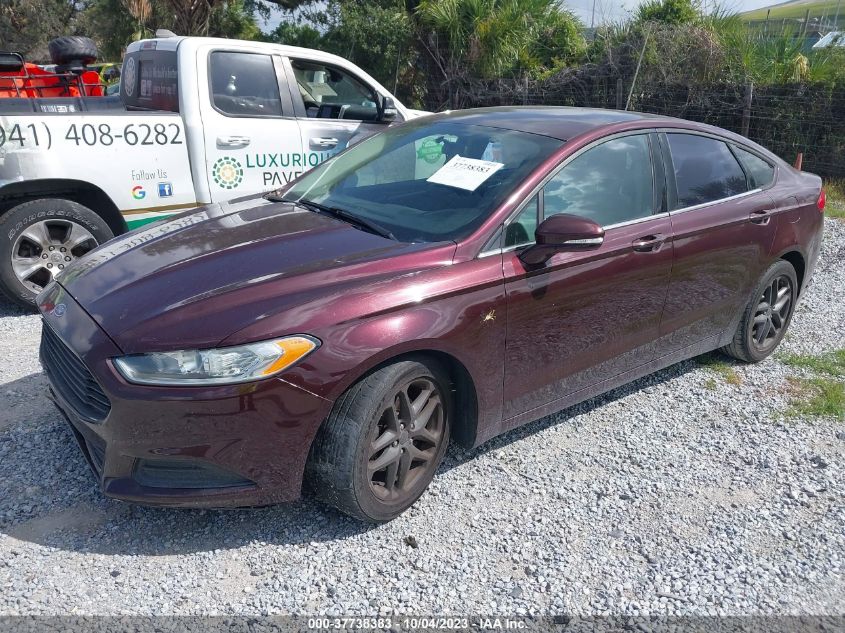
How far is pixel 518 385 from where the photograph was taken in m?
3.46

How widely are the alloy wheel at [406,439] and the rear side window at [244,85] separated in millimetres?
3703

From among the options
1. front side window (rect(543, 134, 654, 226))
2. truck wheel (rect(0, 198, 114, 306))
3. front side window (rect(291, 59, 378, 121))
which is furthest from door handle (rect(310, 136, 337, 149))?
front side window (rect(543, 134, 654, 226))

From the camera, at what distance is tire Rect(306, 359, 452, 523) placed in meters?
2.92

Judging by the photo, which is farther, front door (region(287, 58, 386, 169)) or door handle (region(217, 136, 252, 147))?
front door (region(287, 58, 386, 169))

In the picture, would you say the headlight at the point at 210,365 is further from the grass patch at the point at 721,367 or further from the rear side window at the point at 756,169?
the rear side window at the point at 756,169

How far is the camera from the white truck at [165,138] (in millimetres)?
5266

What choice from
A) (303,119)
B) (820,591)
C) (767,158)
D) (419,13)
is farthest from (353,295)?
(419,13)

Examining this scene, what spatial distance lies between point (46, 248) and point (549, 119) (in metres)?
3.75

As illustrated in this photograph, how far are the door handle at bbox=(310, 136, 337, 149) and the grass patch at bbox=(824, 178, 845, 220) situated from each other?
261 inches

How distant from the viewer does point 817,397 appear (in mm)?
4594

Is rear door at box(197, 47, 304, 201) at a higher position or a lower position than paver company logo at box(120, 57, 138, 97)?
lower

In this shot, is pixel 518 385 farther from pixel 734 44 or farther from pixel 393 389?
pixel 734 44

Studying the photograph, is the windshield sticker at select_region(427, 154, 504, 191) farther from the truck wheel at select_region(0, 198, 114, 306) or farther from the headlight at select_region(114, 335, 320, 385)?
the truck wheel at select_region(0, 198, 114, 306)

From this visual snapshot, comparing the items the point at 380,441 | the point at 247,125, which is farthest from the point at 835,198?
the point at 380,441
